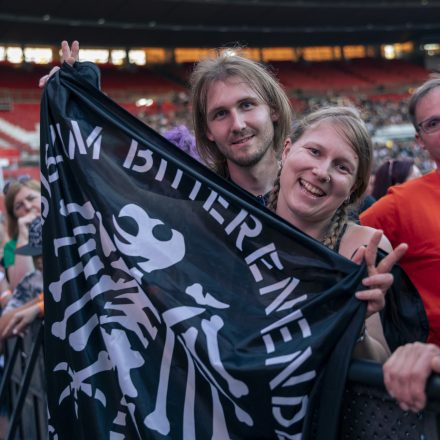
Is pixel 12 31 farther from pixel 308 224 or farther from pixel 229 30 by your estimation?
pixel 308 224

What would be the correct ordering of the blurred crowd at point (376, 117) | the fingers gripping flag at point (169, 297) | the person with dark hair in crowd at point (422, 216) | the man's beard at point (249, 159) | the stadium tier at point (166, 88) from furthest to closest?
the stadium tier at point (166, 88) → the blurred crowd at point (376, 117) → the man's beard at point (249, 159) → the person with dark hair in crowd at point (422, 216) → the fingers gripping flag at point (169, 297)

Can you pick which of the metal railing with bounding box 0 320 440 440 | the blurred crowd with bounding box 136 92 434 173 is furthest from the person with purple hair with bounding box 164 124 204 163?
the blurred crowd with bounding box 136 92 434 173

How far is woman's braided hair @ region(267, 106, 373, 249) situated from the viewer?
1.82 meters

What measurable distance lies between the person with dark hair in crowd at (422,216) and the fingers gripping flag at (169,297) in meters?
0.73

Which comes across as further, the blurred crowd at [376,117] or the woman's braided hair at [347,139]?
the blurred crowd at [376,117]

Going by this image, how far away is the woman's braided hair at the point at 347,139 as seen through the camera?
5.98ft

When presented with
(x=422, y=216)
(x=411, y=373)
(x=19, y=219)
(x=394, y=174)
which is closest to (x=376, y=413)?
(x=411, y=373)

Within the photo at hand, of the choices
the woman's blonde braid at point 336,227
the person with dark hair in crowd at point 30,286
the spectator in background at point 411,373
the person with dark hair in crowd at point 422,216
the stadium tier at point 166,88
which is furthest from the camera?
the stadium tier at point 166,88

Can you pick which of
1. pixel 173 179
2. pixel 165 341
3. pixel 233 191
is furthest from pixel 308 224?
pixel 165 341

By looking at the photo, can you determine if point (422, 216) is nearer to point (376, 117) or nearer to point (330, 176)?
→ point (330, 176)

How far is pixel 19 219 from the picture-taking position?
4.25 metres

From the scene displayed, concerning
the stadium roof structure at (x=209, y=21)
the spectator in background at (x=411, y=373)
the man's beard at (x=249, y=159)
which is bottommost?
the spectator in background at (x=411, y=373)

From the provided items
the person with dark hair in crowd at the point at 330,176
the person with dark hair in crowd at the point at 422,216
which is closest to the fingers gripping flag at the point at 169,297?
the person with dark hair in crowd at the point at 330,176

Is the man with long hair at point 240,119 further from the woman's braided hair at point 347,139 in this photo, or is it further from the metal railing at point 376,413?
the metal railing at point 376,413
